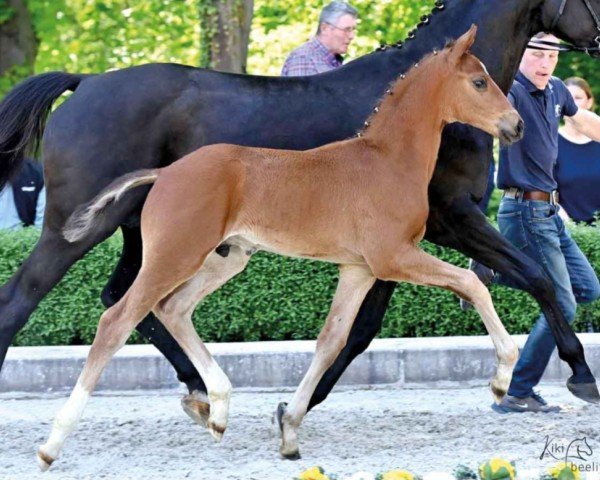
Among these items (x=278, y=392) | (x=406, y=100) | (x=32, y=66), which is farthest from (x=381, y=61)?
(x=32, y=66)

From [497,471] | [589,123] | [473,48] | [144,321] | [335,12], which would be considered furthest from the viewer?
[335,12]

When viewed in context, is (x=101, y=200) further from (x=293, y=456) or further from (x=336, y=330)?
(x=293, y=456)

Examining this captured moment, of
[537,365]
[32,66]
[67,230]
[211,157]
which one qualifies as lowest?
[32,66]

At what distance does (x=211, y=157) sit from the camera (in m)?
5.48

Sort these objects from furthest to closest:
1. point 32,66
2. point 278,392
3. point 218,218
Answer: point 32,66 → point 278,392 → point 218,218

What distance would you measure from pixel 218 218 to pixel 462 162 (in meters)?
1.42

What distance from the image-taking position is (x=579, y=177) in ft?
31.1

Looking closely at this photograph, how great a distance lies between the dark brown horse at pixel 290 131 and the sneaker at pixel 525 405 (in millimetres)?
570

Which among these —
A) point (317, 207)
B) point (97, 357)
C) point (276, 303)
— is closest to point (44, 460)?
point (97, 357)

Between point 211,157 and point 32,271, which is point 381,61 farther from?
point 32,271

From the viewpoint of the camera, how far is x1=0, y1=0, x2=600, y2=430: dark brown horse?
6.13 m

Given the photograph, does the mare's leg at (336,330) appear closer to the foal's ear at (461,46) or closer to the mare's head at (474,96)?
the mare's head at (474,96)

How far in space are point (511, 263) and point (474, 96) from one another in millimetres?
928

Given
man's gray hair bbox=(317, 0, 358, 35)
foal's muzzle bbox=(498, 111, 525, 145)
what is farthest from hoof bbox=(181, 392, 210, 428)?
man's gray hair bbox=(317, 0, 358, 35)
